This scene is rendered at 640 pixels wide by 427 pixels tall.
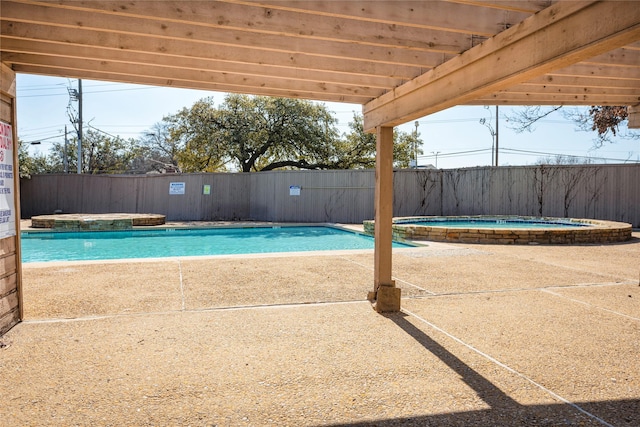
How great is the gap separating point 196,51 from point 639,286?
5.70 meters

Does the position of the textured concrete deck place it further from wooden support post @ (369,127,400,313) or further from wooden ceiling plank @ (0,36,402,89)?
A: wooden ceiling plank @ (0,36,402,89)

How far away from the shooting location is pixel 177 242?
11.9m

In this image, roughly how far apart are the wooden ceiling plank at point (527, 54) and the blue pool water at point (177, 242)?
6.86 m

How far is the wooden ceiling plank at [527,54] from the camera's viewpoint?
2006 mm

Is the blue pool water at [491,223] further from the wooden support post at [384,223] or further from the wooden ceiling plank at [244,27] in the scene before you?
the wooden ceiling plank at [244,27]

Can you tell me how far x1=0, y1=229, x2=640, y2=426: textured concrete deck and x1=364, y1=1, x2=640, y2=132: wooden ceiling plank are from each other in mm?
1903

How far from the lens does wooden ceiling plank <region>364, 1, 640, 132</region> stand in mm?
2006

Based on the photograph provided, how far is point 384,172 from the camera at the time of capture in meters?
4.18

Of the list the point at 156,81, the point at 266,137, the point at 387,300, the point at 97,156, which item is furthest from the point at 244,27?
the point at 97,156

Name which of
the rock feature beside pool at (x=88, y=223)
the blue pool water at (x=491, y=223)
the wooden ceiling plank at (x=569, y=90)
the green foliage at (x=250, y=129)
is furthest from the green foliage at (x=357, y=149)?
the wooden ceiling plank at (x=569, y=90)

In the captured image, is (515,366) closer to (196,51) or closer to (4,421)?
(4,421)

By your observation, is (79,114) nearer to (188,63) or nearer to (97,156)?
(97,156)

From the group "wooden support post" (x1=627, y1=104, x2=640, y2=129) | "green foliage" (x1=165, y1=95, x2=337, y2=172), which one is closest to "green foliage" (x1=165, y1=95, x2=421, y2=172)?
"green foliage" (x1=165, y1=95, x2=337, y2=172)

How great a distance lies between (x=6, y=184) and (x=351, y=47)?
10.0ft
